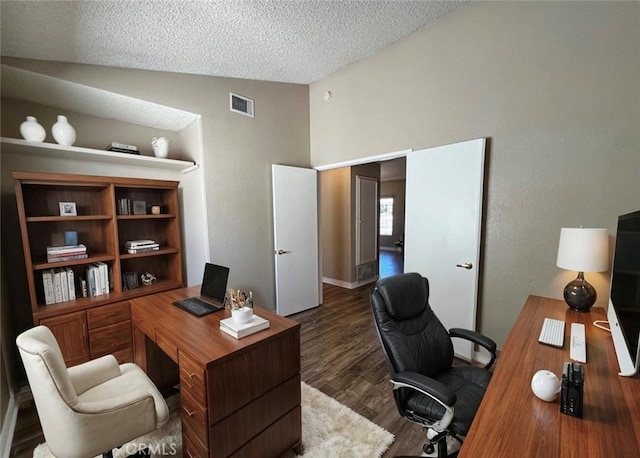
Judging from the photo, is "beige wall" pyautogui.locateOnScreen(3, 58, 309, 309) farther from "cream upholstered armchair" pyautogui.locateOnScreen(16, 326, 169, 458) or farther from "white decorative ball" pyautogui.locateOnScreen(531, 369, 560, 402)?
"white decorative ball" pyautogui.locateOnScreen(531, 369, 560, 402)

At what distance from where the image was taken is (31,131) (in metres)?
1.99

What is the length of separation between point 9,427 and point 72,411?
4.25ft

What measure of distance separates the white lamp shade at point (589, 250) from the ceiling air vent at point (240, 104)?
3.30m

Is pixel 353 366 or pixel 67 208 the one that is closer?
pixel 67 208

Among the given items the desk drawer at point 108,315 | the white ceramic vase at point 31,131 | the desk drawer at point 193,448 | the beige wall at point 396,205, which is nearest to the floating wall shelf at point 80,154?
the white ceramic vase at point 31,131

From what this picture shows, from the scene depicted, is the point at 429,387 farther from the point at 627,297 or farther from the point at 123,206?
the point at 123,206

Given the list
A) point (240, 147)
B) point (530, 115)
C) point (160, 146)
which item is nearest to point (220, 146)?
point (240, 147)

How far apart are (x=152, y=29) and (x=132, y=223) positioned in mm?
1796

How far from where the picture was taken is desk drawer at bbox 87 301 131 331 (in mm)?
2143

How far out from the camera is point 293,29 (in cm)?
237

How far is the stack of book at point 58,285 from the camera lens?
2.11 m

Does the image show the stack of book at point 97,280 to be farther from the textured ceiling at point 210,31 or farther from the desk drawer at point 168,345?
the textured ceiling at point 210,31

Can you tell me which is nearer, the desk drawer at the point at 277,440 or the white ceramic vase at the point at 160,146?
the desk drawer at the point at 277,440

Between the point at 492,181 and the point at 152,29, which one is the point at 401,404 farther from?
the point at 152,29
